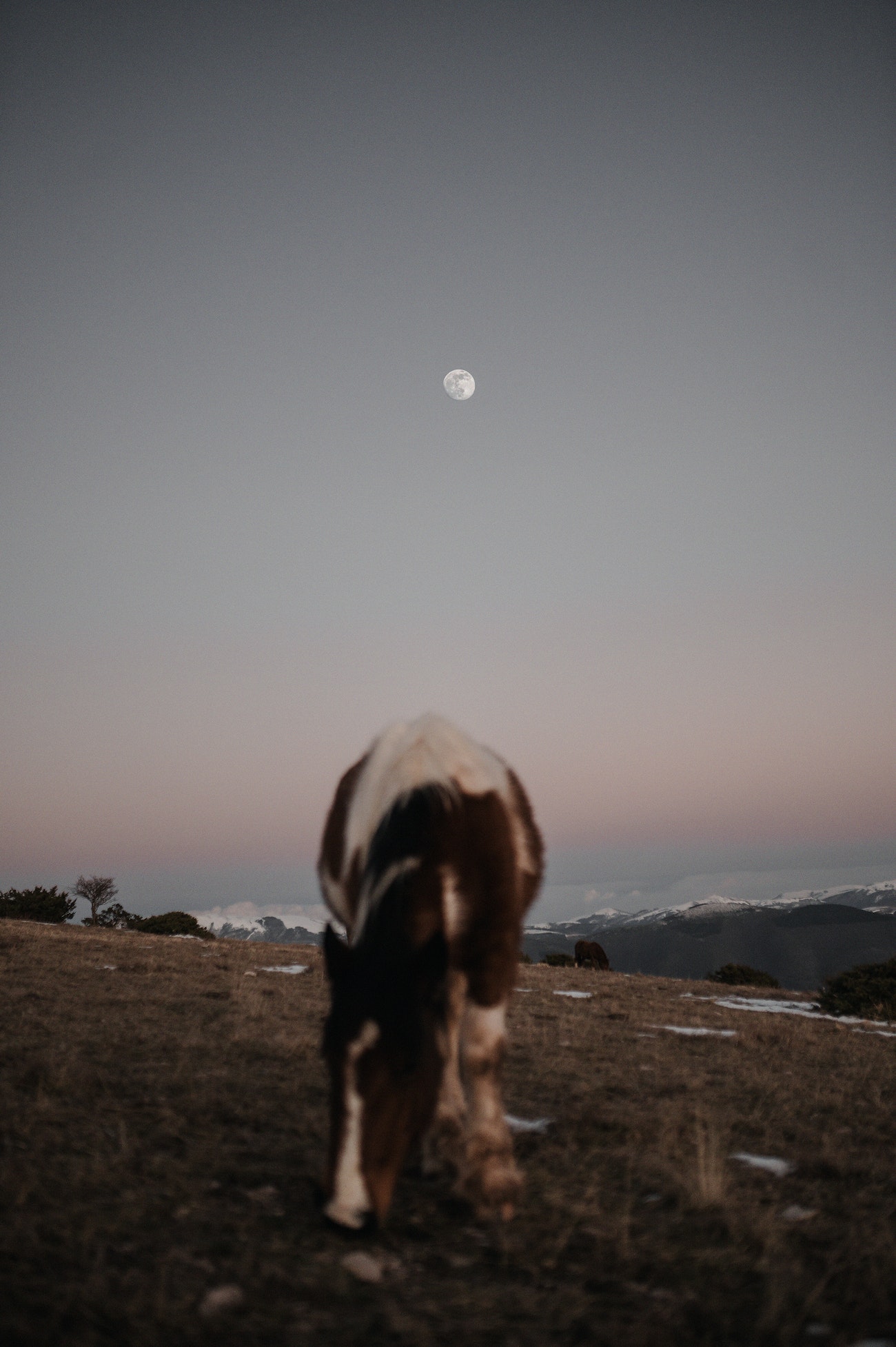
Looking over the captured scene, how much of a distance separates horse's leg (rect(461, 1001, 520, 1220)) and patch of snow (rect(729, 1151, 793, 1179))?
175 cm

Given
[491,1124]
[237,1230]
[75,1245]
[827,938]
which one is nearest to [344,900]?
[491,1124]

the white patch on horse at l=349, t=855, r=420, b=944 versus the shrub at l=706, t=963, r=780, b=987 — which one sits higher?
the white patch on horse at l=349, t=855, r=420, b=944

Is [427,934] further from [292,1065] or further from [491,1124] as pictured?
[292,1065]

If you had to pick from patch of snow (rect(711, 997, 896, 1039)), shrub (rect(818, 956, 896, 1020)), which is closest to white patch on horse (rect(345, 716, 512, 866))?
patch of snow (rect(711, 997, 896, 1039))

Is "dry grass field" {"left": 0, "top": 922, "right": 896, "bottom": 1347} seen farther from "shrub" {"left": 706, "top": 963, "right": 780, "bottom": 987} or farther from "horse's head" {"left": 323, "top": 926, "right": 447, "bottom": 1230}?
"shrub" {"left": 706, "top": 963, "right": 780, "bottom": 987}

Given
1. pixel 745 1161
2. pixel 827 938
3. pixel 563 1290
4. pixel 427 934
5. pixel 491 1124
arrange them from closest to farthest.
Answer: pixel 563 1290
pixel 427 934
pixel 491 1124
pixel 745 1161
pixel 827 938

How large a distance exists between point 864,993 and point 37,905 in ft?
95.2

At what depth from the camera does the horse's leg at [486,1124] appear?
3766 millimetres

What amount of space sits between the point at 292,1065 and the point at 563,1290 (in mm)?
4038

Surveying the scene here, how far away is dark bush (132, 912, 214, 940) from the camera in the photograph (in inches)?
1129

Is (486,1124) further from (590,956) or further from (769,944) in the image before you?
(769,944)

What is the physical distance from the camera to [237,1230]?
3.24 metres

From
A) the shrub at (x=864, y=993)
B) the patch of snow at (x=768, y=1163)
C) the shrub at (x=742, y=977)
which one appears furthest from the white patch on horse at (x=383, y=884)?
the shrub at (x=742, y=977)

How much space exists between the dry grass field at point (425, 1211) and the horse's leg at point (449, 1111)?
167 millimetres
